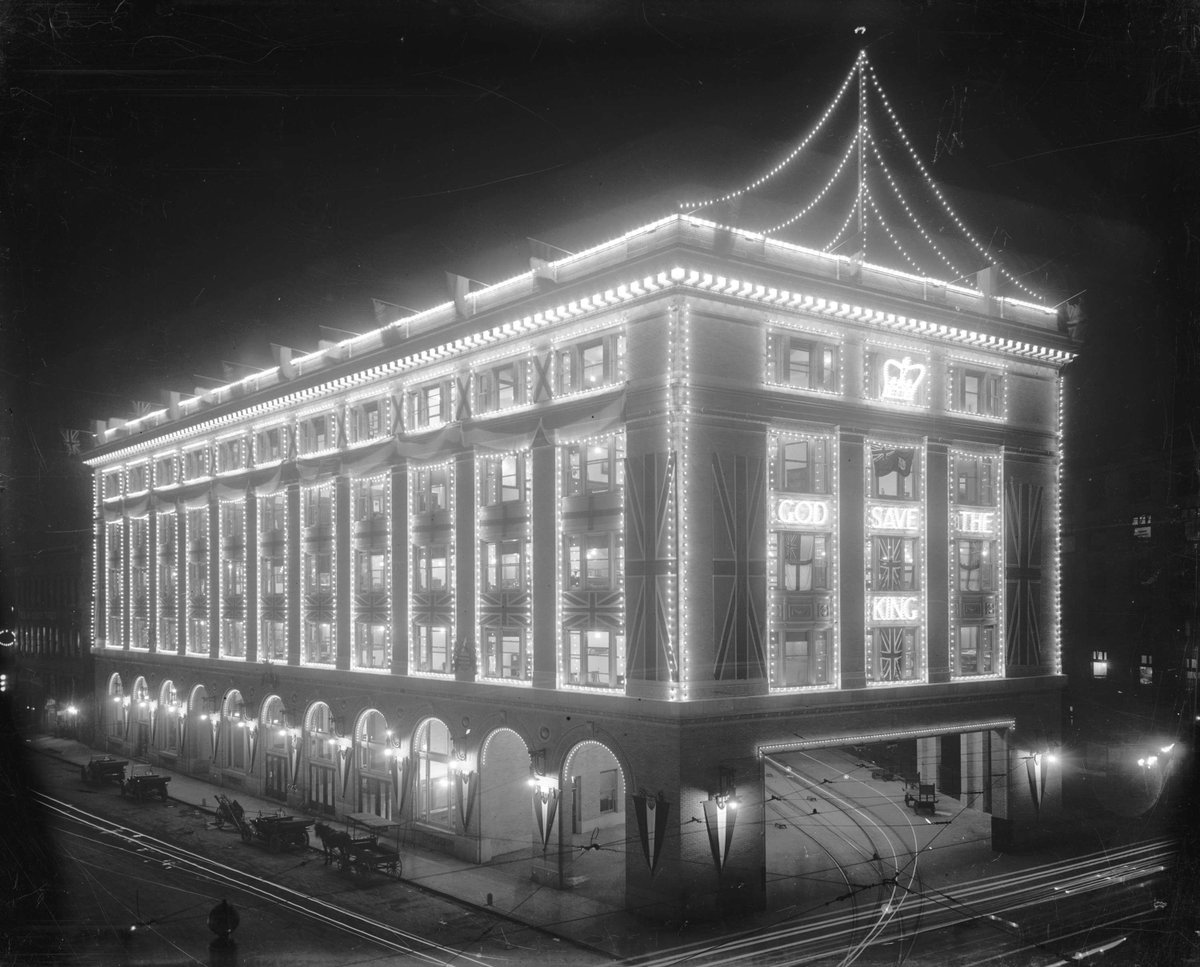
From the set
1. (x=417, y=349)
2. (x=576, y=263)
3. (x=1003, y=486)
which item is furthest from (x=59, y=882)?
(x=1003, y=486)

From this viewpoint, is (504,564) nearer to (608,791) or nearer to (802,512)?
(802,512)

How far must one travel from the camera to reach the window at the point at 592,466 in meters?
34.1

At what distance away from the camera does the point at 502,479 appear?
1532 inches

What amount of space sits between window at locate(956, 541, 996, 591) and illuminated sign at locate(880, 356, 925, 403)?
6415 millimetres

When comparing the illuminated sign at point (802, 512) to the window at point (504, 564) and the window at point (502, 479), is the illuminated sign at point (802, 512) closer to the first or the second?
the window at point (504, 564)

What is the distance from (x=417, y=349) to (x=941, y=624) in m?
23.6

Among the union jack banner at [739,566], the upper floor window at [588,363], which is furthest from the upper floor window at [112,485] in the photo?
the union jack banner at [739,566]

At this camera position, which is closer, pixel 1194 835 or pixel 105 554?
pixel 1194 835

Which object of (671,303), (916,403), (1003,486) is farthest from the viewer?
(1003,486)

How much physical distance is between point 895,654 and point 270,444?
34.6m

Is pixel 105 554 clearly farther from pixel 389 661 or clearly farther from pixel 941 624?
pixel 941 624

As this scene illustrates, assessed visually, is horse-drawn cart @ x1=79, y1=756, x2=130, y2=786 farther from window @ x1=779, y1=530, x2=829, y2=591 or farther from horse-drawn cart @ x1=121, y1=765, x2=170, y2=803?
window @ x1=779, y1=530, x2=829, y2=591

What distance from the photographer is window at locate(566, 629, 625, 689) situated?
33.3m

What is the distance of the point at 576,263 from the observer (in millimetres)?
35438
